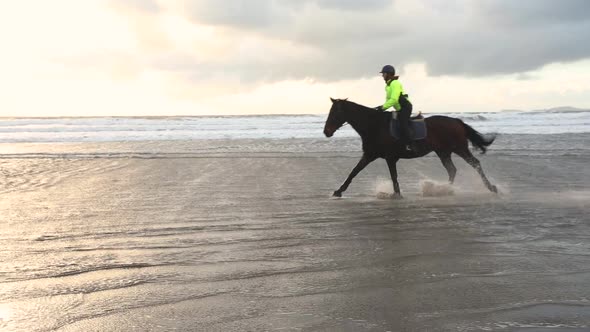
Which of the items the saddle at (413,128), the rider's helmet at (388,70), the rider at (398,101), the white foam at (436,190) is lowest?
the white foam at (436,190)

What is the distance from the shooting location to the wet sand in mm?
3695

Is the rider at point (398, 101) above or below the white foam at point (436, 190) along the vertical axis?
above

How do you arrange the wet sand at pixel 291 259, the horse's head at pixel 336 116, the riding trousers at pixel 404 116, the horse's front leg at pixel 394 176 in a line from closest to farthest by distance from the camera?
the wet sand at pixel 291 259 < the horse's front leg at pixel 394 176 < the riding trousers at pixel 404 116 < the horse's head at pixel 336 116

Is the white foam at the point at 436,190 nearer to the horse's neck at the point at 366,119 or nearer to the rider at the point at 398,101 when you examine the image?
the rider at the point at 398,101

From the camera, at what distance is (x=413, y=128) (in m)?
10.5

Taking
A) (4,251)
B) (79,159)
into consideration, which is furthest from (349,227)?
(79,159)

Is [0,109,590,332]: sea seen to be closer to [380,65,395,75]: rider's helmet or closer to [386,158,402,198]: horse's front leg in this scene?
[386,158,402,198]: horse's front leg

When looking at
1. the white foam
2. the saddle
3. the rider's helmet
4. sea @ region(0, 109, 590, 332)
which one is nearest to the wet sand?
sea @ region(0, 109, 590, 332)

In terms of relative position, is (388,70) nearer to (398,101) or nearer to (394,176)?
(398,101)

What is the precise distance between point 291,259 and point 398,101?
567cm

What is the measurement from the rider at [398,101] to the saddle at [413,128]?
76mm

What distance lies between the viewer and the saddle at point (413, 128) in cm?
1034

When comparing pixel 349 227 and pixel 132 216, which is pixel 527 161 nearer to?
pixel 349 227

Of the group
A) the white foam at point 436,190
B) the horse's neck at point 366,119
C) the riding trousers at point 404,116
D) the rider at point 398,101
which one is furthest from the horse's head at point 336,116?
the white foam at point 436,190
